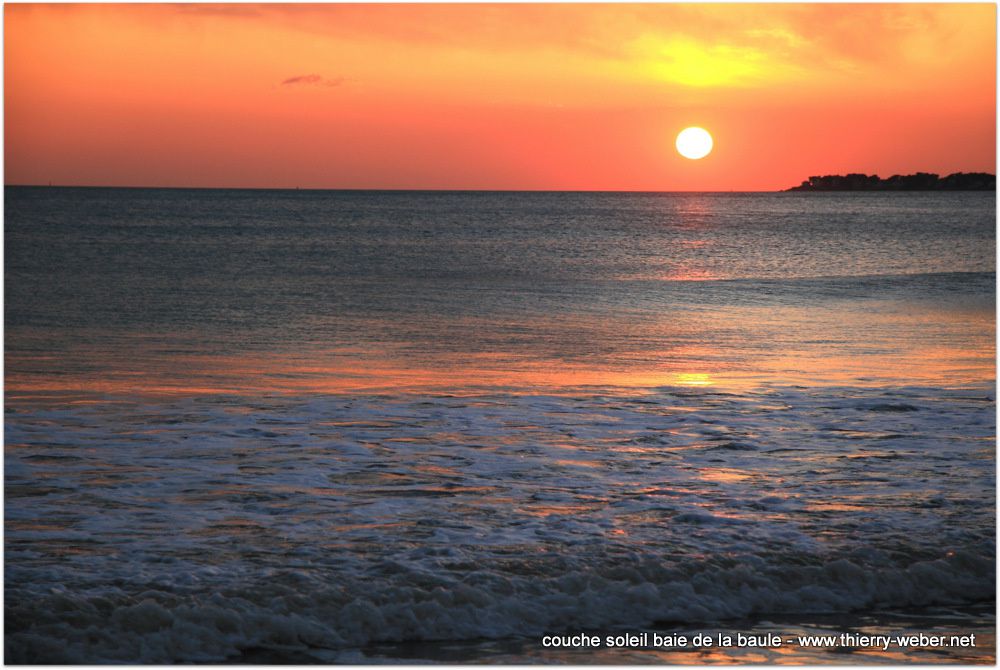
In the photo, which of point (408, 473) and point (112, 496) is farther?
point (408, 473)

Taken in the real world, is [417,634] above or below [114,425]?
below

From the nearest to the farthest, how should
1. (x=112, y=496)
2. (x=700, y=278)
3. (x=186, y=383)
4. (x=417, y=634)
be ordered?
1. (x=417, y=634)
2. (x=112, y=496)
3. (x=186, y=383)
4. (x=700, y=278)

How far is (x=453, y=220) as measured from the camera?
273ft

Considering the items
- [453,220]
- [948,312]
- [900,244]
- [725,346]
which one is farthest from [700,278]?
[453,220]

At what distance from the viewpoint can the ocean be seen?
604 centimetres

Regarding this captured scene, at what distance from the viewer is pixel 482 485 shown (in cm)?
848

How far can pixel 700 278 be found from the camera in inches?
1441

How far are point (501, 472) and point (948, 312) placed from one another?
18444 mm

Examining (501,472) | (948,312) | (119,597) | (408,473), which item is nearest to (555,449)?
(501,472)

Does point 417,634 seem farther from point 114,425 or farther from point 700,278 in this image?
point 700,278

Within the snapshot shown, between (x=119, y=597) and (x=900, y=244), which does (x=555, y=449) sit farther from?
(x=900, y=244)

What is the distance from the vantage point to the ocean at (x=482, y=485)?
6043 millimetres

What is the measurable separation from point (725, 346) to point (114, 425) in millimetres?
10533

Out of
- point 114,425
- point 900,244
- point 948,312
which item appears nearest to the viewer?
point 114,425
